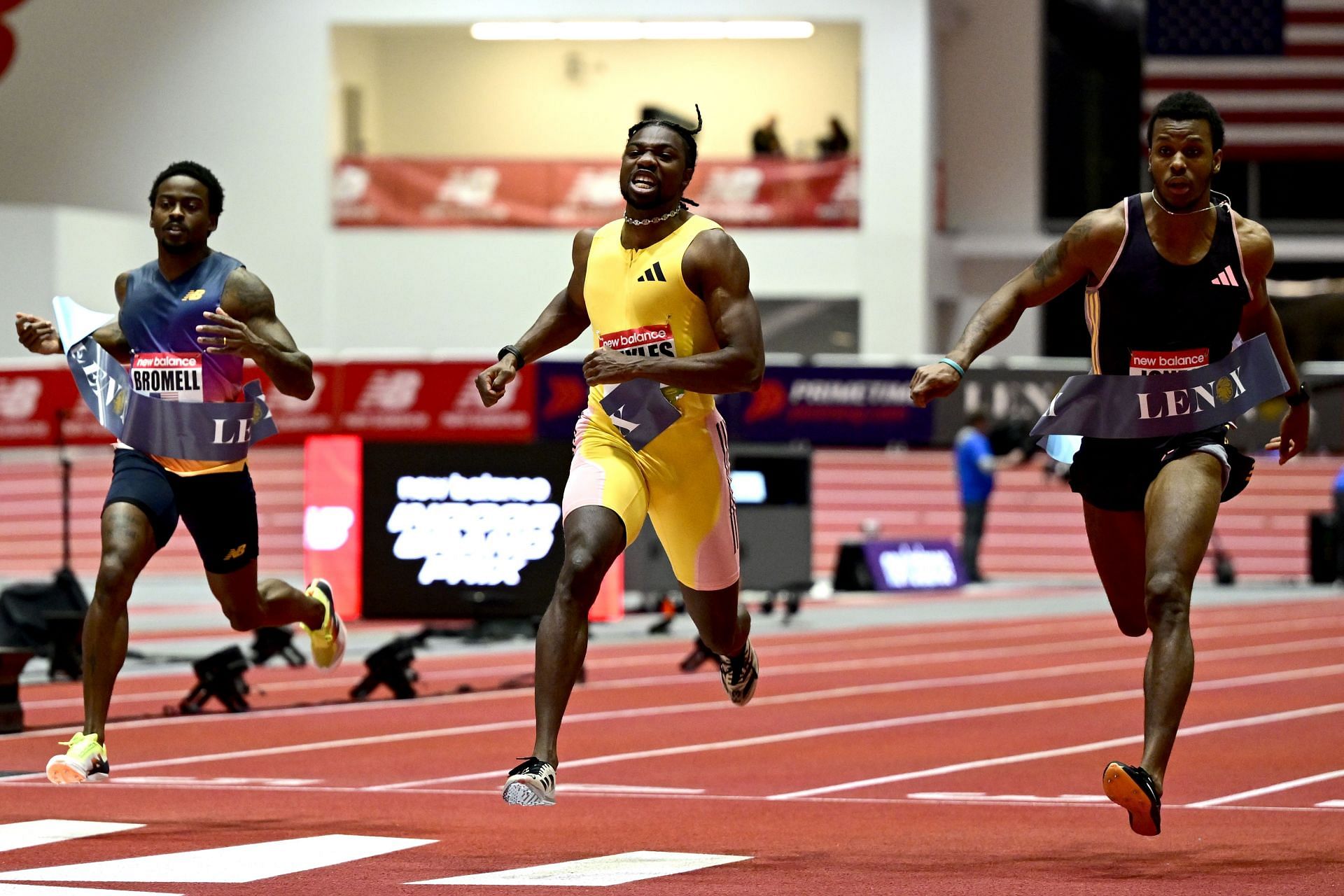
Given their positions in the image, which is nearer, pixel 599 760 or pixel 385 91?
pixel 599 760

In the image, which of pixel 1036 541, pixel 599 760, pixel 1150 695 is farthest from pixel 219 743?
pixel 1036 541

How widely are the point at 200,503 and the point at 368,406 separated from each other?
67.2 feet

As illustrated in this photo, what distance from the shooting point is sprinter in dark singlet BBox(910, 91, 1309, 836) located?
688 cm

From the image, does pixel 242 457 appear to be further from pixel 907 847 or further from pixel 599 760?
pixel 907 847

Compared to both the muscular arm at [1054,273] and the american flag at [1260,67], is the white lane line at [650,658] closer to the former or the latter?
the muscular arm at [1054,273]

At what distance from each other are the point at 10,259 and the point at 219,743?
22.6m

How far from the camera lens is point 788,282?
3462 cm

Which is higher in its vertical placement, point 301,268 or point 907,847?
point 301,268

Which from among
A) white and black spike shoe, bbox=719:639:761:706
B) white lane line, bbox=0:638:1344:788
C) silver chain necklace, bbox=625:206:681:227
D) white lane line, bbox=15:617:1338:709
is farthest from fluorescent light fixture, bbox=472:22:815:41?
silver chain necklace, bbox=625:206:681:227

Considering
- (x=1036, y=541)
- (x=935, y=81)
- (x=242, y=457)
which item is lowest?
(x=1036, y=541)

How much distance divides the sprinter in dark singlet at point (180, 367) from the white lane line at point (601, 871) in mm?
2246

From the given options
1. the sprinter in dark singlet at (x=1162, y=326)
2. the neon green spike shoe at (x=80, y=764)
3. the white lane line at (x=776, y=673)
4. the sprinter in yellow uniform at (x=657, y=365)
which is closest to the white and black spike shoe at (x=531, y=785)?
the sprinter in yellow uniform at (x=657, y=365)

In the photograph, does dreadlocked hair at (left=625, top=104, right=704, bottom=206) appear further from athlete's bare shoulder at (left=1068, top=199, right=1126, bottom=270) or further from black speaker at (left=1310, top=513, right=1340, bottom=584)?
black speaker at (left=1310, top=513, right=1340, bottom=584)

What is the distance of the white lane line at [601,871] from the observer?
6.39 m
